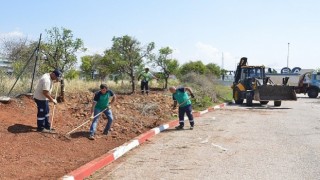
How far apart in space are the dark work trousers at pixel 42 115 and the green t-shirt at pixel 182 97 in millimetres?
4523

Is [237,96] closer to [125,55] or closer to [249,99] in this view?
[249,99]

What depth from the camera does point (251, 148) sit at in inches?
372

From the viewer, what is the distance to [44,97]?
374 inches

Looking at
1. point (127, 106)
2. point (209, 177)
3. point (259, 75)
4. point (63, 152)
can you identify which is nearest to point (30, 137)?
point (63, 152)

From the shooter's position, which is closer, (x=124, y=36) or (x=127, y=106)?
(x=127, y=106)

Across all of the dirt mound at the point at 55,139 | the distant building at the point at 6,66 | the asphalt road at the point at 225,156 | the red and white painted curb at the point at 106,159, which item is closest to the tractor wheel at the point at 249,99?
the dirt mound at the point at 55,139

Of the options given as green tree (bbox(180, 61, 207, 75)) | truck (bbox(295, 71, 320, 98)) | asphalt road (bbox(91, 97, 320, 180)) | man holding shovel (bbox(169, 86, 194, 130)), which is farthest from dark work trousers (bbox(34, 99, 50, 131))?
green tree (bbox(180, 61, 207, 75))

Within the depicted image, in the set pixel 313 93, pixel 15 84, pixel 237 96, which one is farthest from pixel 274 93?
pixel 313 93

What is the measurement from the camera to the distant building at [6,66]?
14955 millimetres

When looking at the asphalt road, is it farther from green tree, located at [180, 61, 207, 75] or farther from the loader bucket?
green tree, located at [180, 61, 207, 75]

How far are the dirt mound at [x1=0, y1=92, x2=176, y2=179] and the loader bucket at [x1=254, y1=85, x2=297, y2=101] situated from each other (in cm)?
1010

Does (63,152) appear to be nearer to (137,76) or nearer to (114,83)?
(137,76)

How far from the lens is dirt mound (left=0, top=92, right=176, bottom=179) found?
692 centimetres

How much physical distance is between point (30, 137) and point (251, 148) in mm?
4821
